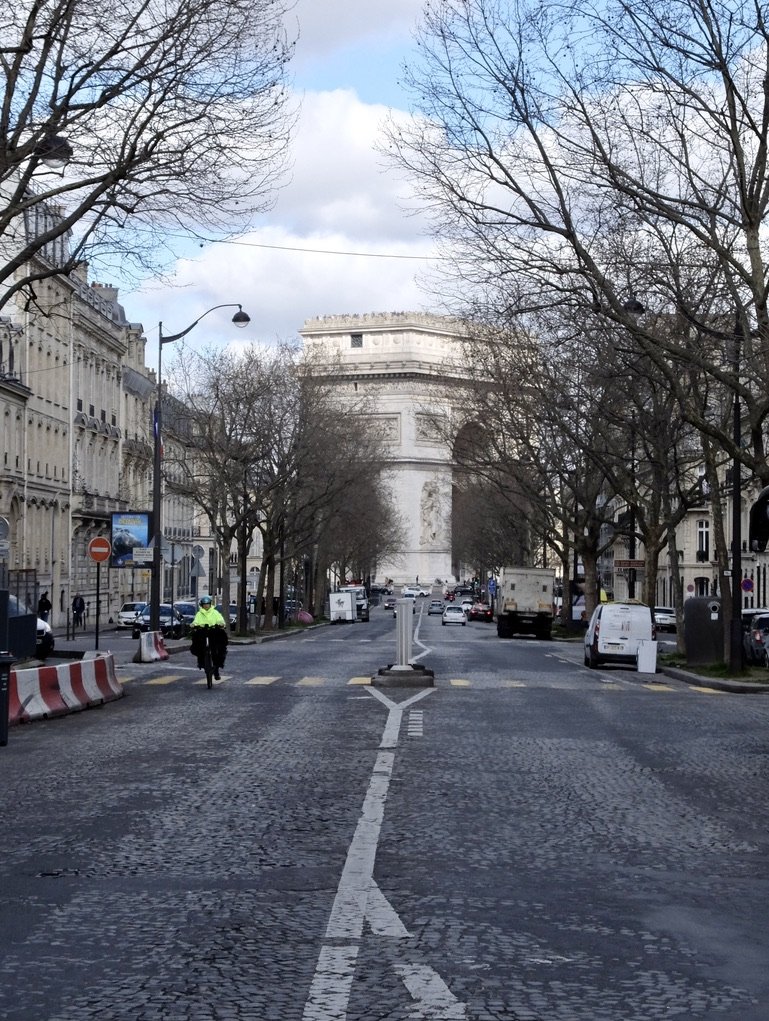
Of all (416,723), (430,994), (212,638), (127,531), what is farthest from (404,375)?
(430,994)

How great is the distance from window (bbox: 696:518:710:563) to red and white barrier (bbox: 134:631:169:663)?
67.6 metres

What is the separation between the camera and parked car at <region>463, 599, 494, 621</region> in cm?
11319

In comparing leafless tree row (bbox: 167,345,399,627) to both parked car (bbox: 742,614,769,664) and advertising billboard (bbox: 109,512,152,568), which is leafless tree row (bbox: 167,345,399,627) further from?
parked car (bbox: 742,614,769,664)

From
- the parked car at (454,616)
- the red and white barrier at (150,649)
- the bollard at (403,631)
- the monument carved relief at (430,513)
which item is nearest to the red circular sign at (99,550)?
the red and white barrier at (150,649)

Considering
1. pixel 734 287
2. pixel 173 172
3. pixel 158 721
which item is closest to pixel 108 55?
pixel 173 172

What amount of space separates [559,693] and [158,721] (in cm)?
905

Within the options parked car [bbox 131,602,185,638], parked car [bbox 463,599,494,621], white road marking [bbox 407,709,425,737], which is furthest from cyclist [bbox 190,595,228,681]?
parked car [bbox 463,599,494,621]

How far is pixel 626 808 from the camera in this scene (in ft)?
43.2

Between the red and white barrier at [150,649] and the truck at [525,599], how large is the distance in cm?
3260

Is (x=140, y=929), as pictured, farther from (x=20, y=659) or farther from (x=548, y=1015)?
(x=20, y=659)

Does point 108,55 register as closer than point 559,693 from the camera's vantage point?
Yes

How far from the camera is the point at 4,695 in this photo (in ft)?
62.0

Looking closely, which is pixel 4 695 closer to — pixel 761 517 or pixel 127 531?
pixel 761 517

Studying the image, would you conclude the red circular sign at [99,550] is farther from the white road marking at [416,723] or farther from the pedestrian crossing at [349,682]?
the white road marking at [416,723]
